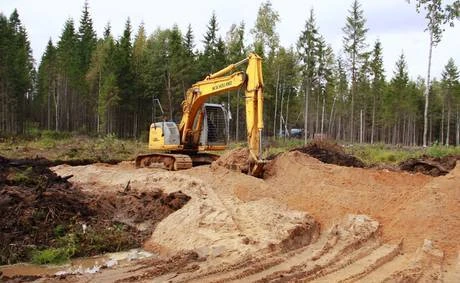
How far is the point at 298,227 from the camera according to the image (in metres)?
9.59

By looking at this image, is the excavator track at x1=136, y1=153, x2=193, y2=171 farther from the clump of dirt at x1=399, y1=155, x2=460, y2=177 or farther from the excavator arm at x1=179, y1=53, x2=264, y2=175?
the clump of dirt at x1=399, y1=155, x2=460, y2=177

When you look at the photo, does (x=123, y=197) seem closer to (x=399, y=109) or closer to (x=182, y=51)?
(x=182, y=51)

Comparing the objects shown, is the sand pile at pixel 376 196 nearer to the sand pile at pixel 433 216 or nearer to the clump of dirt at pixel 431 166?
the sand pile at pixel 433 216

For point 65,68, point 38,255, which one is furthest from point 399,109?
point 38,255

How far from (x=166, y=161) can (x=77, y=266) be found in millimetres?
9127

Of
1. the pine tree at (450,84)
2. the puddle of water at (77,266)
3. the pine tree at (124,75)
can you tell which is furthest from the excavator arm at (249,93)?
the pine tree at (450,84)

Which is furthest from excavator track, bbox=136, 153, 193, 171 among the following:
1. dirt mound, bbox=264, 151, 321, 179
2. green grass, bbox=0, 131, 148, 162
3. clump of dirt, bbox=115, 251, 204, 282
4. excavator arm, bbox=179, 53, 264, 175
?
clump of dirt, bbox=115, 251, 204, 282

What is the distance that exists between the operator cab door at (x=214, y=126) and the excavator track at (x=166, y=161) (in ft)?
3.79

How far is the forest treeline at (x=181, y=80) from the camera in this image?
45531 mm

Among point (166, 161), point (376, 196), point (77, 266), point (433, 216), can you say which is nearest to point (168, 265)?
point (77, 266)

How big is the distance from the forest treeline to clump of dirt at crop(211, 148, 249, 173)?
2565 centimetres

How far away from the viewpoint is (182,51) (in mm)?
48188

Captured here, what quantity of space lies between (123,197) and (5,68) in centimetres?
3800

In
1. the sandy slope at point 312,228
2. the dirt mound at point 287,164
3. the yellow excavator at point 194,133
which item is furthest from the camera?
the yellow excavator at point 194,133
